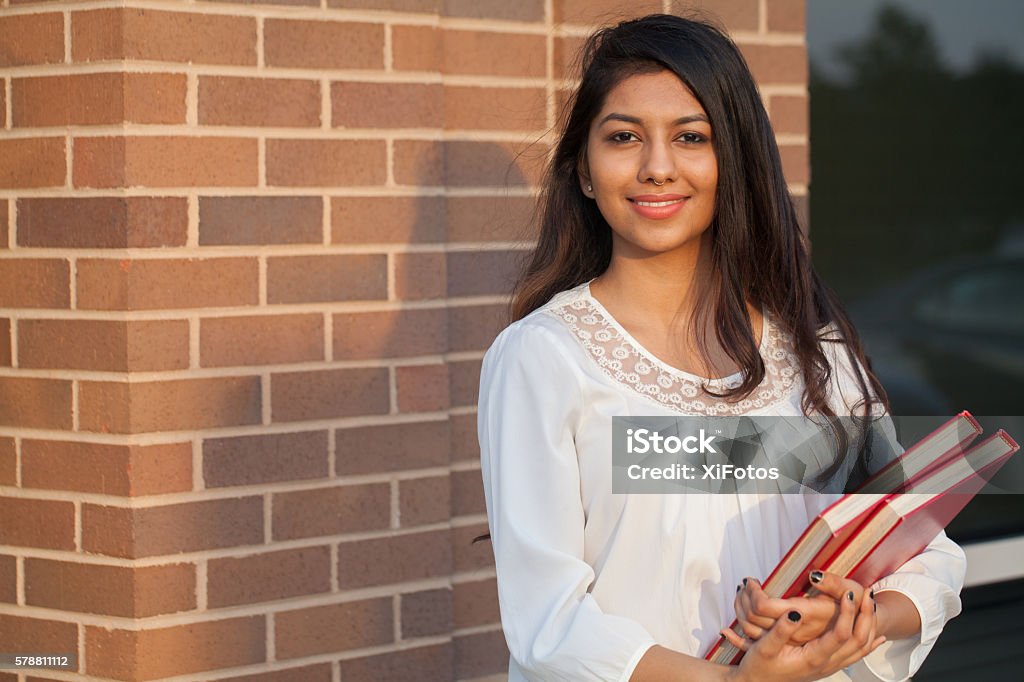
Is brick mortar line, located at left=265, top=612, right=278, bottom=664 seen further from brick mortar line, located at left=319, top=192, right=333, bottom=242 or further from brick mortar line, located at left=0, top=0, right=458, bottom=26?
brick mortar line, located at left=0, top=0, right=458, bottom=26

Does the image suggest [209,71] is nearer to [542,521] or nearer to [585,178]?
[585,178]

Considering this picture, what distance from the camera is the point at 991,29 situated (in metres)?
4.44

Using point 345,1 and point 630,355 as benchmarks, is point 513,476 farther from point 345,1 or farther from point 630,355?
point 345,1

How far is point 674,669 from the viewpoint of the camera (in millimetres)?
1776

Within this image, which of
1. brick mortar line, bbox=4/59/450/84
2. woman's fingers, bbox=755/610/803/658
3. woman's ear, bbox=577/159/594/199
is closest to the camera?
woman's fingers, bbox=755/610/803/658

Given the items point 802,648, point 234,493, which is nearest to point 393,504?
point 234,493

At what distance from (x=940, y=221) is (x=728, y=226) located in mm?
2542

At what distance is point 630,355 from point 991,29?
3039 mm

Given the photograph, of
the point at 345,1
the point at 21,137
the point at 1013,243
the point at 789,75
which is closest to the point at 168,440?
the point at 21,137

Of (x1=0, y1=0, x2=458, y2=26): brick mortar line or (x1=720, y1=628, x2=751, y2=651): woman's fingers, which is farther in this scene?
(x1=0, y1=0, x2=458, y2=26): brick mortar line

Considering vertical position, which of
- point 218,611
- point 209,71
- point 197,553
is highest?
point 209,71

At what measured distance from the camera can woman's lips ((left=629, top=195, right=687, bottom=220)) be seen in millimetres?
2025

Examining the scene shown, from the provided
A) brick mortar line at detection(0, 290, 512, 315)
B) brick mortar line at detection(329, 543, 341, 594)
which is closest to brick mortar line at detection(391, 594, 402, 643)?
brick mortar line at detection(329, 543, 341, 594)

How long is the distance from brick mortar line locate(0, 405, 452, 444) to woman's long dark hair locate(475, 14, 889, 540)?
0.67 metres
